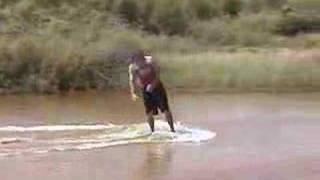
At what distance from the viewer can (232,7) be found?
43500 millimetres

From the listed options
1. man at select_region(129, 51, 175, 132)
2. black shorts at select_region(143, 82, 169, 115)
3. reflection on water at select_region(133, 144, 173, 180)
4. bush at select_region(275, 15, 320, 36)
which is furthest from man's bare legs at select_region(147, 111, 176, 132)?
bush at select_region(275, 15, 320, 36)

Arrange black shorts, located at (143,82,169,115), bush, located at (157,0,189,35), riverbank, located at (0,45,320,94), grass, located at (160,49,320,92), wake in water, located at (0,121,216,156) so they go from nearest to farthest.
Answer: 1. wake in water, located at (0,121,216,156)
2. black shorts, located at (143,82,169,115)
3. riverbank, located at (0,45,320,94)
4. grass, located at (160,49,320,92)
5. bush, located at (157,0,189,35)

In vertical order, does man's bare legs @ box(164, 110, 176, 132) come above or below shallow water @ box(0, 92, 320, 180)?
above

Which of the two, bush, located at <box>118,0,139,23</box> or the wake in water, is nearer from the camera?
the wake in water

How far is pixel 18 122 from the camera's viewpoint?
2139cm

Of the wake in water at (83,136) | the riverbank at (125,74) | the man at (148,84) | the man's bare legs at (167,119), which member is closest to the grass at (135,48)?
the riverbank at (125,74)

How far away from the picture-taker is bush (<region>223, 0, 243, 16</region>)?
141 ft

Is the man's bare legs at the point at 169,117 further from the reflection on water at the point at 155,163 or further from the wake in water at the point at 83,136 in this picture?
the reflection on water at the point at 155,163

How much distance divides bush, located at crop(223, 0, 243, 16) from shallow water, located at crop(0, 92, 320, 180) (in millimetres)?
17061

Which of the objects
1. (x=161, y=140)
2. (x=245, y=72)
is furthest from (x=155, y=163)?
(x=245, y=72)

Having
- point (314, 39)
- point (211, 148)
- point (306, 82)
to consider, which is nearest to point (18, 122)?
point (211, 148)

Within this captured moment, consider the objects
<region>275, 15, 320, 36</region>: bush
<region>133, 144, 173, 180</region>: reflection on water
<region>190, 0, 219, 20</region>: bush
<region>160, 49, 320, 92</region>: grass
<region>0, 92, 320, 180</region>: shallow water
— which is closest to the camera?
<region>133, 144, 173, 180</region>: reflection on water

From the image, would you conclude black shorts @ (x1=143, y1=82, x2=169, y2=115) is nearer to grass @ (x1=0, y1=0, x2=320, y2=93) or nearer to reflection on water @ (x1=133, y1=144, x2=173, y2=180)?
reflection on water @ (x1=133, y1=144, x2=173, y2=180)

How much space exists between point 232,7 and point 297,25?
3103 mm
